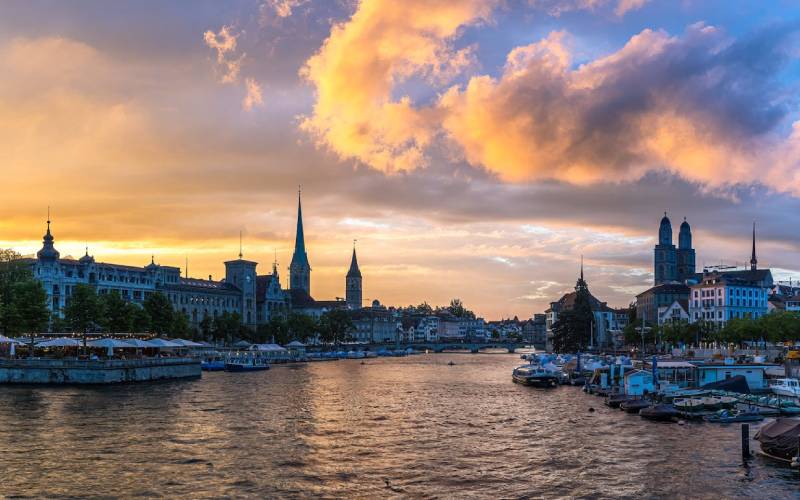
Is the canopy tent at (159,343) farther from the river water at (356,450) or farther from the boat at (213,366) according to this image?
the boat at (213,366)

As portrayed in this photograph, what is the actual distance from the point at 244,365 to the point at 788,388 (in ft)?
312

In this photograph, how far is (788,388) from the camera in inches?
3179

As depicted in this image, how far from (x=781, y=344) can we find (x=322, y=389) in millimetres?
103114

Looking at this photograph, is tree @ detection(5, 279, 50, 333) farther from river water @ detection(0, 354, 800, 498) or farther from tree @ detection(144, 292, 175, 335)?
river water @ detection(0, 354, 800, 498)

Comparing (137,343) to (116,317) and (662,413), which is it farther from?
(662,413)

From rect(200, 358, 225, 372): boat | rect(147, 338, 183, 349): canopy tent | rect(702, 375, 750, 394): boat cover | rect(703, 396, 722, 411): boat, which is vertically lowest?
rect(200, 358, 225, 372): boat

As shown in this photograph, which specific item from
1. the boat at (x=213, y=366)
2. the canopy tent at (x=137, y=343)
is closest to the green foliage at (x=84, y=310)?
the canopy tent at (x=137, y=343)

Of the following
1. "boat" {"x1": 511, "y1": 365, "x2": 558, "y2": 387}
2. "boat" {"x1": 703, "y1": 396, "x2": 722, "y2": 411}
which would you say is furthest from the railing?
"boat" {"x1": 703, "y1": 396, "x2": 722, "y2": 411}

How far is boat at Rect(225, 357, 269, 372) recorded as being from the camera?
475 feet

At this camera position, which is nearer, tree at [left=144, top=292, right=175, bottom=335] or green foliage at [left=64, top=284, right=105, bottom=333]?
green foliage at [left=64, top=284, right=105, bottom=333]

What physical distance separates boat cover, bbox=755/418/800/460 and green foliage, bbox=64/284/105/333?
106 meters

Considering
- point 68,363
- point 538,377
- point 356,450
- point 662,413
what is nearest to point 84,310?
point 68,363

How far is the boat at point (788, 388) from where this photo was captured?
79.1m

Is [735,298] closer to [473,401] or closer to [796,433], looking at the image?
[473,401]
